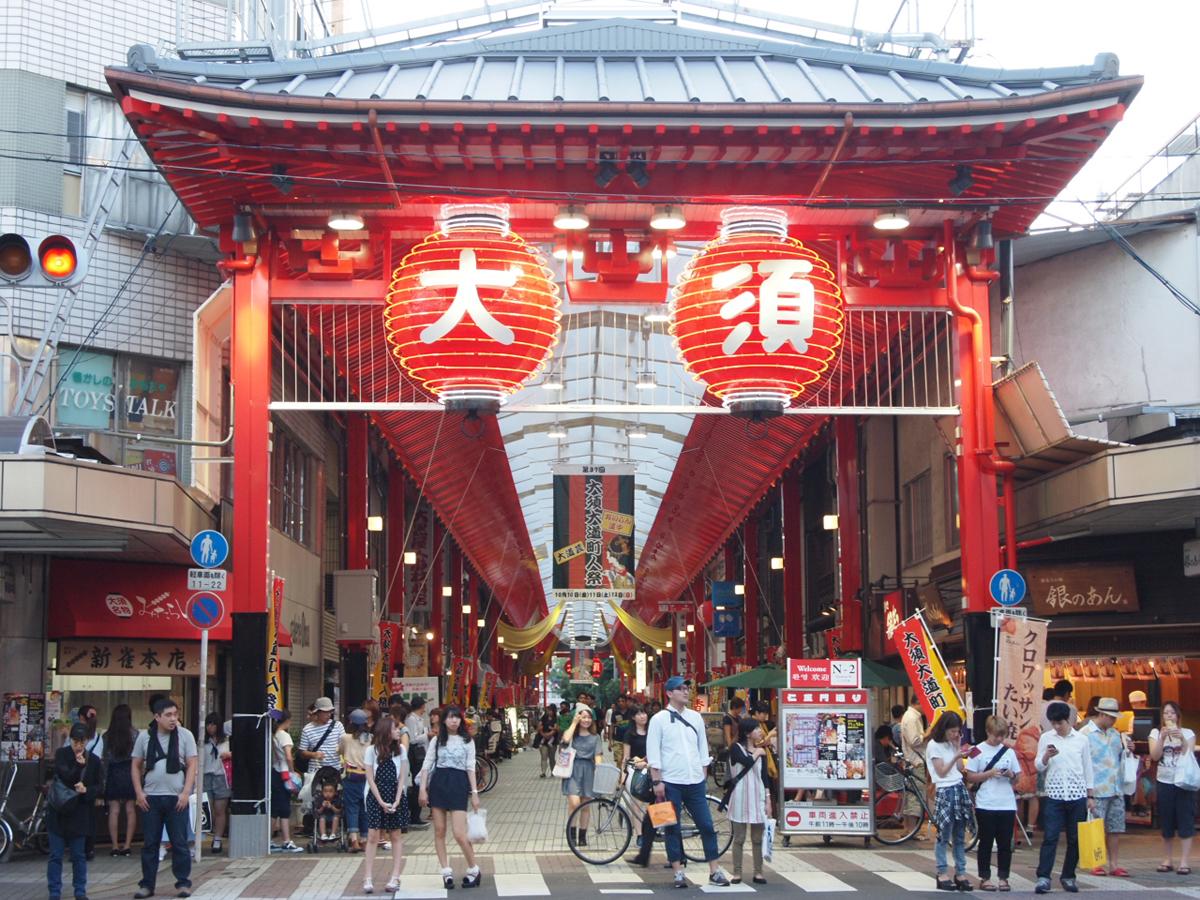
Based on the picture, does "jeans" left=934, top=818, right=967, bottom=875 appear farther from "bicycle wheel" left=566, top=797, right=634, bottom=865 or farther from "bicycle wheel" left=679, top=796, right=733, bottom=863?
"bicycle wheel" left=566, top=797, right=634, bottom=865

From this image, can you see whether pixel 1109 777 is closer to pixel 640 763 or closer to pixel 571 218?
pixel 640 763

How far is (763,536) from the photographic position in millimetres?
42906

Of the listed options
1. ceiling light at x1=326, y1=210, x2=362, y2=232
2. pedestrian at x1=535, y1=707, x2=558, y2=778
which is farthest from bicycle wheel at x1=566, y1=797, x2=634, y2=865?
Answer: pedestrian at x1=535, y1=707, x2=558, y2=778

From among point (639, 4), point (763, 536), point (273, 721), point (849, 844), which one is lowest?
point (849, 844)

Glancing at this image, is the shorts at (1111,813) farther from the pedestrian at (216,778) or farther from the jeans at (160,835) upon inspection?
the pedestrian at (216,778)

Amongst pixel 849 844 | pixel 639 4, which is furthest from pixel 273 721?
pixel 639 4

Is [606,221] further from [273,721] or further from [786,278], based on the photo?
[273,721]

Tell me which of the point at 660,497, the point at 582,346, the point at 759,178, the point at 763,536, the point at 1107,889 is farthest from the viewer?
the point at 660,497

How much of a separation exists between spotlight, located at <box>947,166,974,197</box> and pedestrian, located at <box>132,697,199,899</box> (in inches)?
395

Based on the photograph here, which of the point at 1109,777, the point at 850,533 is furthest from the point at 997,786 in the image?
the point at 850,533

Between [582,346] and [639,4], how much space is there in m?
10.2

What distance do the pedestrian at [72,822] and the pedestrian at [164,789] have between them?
45 centimetres

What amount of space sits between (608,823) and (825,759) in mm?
3001

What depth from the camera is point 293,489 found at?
26.5 m
